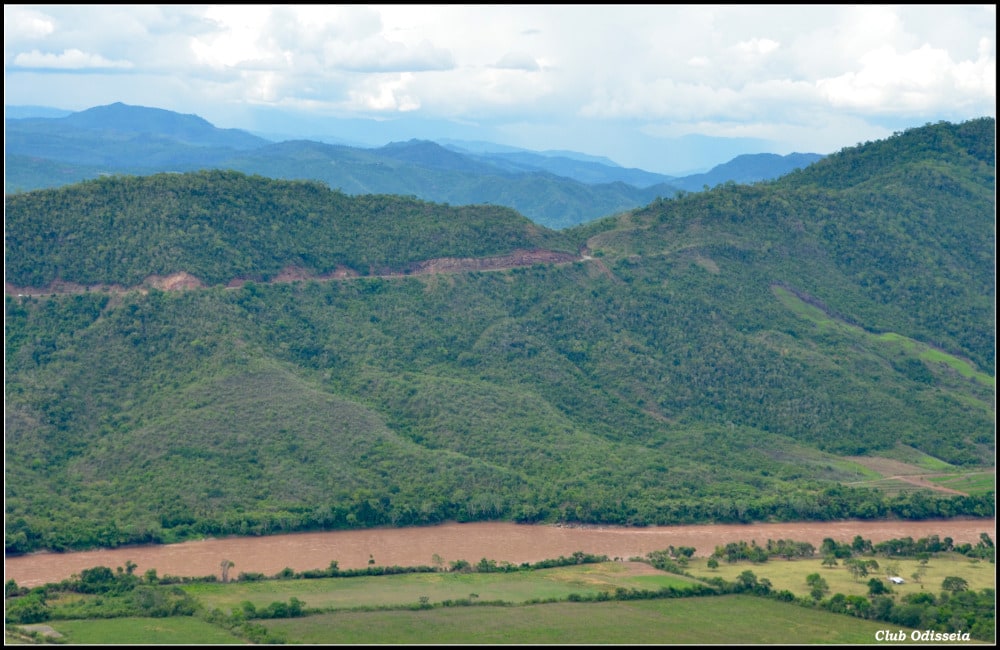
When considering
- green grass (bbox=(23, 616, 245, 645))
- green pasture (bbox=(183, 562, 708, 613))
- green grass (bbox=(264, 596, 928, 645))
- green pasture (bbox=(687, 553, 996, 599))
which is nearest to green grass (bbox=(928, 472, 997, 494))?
green pasture (bbox=(687, 553, 996, 599))

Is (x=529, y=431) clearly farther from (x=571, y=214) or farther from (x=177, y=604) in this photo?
(x=571, y=214)

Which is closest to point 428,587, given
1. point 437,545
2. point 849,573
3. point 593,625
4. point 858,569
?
point 437,545

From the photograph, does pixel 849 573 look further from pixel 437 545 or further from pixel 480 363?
pixel 480 363

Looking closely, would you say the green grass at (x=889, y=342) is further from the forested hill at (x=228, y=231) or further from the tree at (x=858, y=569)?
the tree at (x=858, y=569)

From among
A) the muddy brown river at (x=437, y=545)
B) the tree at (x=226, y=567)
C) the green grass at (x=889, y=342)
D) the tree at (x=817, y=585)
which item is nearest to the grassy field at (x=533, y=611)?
the tree at (x=817, y=585)

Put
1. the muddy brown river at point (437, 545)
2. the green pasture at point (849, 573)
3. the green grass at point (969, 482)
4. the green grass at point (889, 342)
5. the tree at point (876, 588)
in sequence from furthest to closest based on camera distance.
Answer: the green grass at point (889, 342) < the green grass at point (969, 482) < the muddy brown river at point (437, 545) < the green pasture at point (849, 573) < the tree at point (876, 588)

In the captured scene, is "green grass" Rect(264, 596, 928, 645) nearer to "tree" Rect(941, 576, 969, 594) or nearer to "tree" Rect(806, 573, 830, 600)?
"tree" Rect(806, 573, 830, 600)

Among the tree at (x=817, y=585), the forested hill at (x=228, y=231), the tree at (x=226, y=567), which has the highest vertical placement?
the forested hill at (x=228, y=231)
